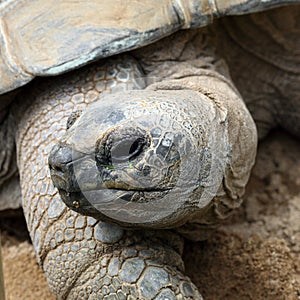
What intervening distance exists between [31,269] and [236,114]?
39.5 inches

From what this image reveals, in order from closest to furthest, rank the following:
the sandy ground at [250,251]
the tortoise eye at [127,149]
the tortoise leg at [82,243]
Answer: the tortoise eye at [127,149], the tortoise leg at [82,243], the sandy ground at [250,251]

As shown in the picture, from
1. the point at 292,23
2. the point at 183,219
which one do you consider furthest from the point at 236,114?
the point at 292,23

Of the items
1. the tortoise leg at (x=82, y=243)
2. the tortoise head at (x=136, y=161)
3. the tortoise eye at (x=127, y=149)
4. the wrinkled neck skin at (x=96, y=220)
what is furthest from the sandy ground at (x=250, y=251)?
the tortoise eye at (x=127, y=149)

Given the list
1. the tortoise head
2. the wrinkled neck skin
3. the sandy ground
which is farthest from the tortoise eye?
the sandy ground

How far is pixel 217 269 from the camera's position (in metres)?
2.31

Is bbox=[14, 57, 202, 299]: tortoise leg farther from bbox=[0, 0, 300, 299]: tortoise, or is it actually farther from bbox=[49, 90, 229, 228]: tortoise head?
bbox=[49, 90, 229, 228]: tortoise head

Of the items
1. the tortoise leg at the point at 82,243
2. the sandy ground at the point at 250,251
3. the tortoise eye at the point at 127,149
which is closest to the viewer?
the tortoise eye at the point at 127,149

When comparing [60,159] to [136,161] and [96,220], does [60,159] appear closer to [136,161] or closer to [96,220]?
[136,161]

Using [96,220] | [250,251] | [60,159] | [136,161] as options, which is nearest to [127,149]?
[136,161]

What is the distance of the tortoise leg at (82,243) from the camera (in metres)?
1.84

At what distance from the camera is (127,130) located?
5.17ft

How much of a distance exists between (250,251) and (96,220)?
2.29 ft

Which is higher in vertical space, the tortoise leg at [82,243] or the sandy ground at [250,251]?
the tortoise leg at [82,243]

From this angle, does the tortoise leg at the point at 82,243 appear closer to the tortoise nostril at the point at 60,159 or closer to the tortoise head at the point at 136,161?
the tortoise head at the point at 136,161
